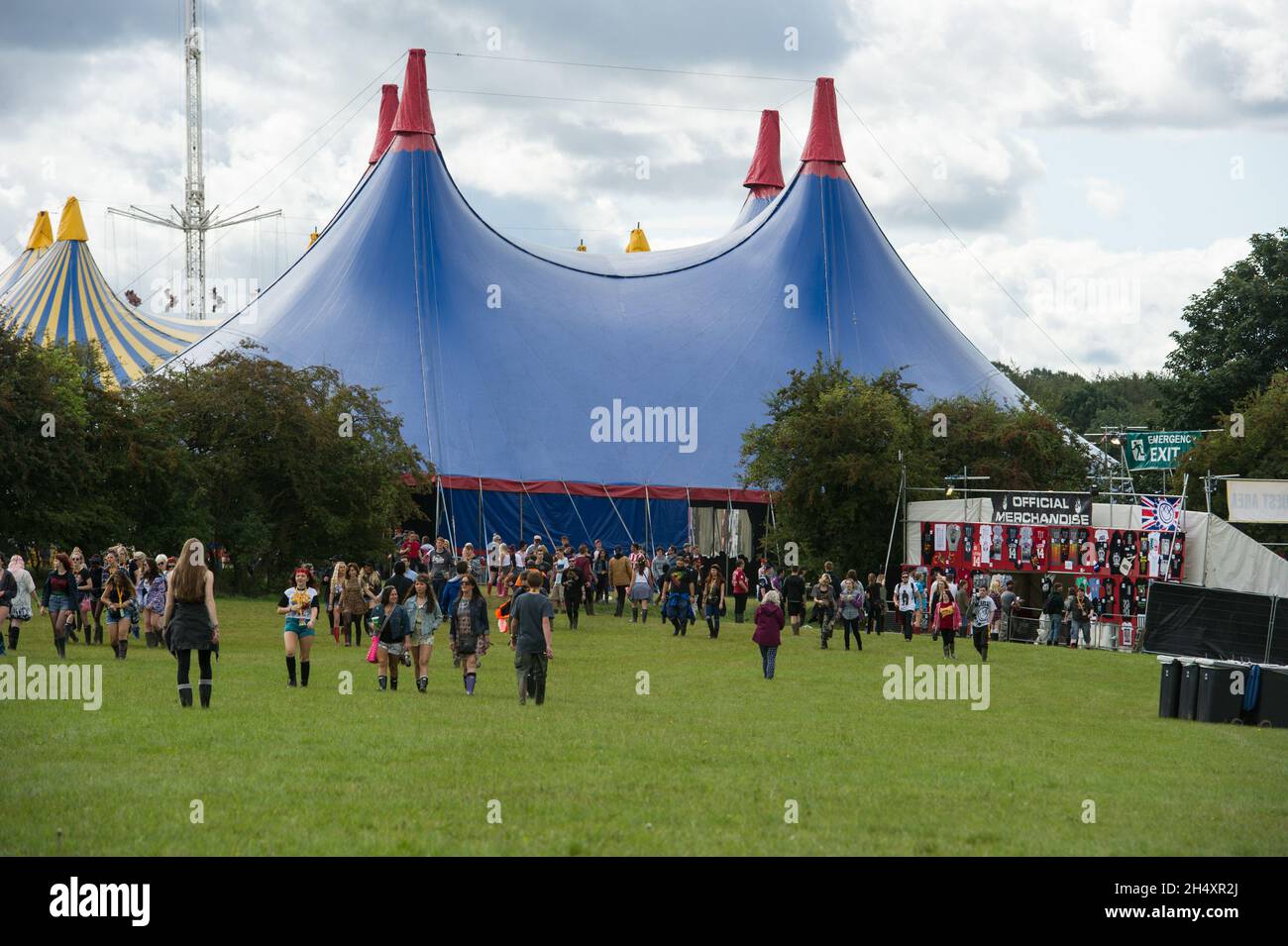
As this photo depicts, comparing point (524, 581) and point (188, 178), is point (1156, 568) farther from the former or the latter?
point (188, 178)

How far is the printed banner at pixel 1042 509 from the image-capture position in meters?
28.1

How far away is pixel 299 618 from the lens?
14.8 meters

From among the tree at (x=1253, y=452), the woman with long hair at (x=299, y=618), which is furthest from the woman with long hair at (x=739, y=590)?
the woman with long hair at (x=299, y=618)

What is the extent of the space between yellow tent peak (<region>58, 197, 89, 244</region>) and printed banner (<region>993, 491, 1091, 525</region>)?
111ft

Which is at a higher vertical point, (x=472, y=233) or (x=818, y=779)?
(x=472, y=233)

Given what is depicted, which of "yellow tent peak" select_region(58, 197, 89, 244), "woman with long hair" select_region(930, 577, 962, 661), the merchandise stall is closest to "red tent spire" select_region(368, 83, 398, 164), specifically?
"yellow tent peak" select_region(58, 197, 89, 244)

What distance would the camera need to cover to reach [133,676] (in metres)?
15.4

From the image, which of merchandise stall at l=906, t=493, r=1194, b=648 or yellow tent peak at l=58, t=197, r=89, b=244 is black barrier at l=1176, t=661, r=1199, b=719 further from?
yellow tent peak at l=58, t=197, r=89, b=244

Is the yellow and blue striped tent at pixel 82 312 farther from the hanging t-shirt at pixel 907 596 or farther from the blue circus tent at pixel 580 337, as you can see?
the hanging t-shirt at pixel 907 596

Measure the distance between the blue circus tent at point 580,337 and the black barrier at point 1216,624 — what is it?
47.0 ft

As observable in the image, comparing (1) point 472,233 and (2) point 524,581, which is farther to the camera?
(1) point 472,233

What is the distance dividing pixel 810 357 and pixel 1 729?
2897 cm

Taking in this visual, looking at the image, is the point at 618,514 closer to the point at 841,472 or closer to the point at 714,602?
the point at 841,472

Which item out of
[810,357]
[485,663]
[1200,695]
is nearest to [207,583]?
[485,663]
